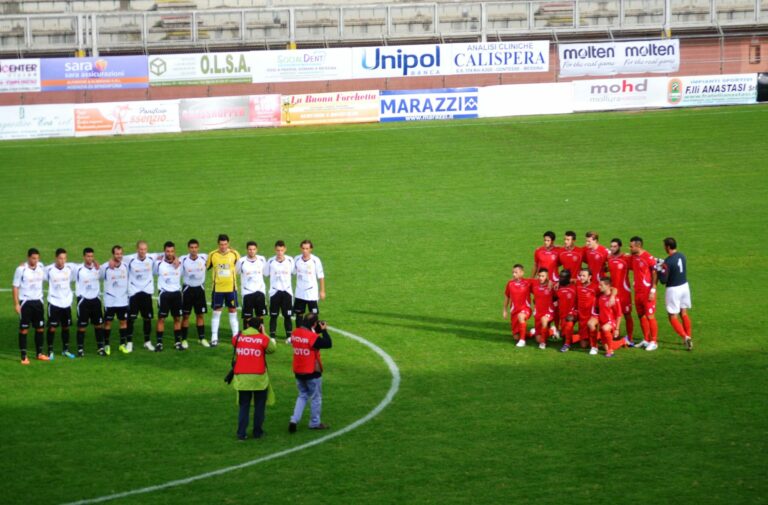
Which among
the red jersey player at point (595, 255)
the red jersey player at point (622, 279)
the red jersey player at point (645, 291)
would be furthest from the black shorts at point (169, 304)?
the red jersey player at point (645, 291)

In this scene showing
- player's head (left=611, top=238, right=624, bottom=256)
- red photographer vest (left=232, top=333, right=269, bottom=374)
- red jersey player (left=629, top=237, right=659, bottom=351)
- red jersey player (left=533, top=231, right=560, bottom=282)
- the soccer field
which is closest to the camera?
the soccer field

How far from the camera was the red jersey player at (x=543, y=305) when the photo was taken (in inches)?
773

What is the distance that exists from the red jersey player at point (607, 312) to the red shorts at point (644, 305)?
56 cm

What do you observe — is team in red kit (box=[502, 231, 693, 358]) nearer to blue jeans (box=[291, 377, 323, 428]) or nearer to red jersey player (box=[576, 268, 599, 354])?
red jersey player (box=[576, 268, 599, 354])

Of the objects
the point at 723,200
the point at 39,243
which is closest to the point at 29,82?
the point at 39,243

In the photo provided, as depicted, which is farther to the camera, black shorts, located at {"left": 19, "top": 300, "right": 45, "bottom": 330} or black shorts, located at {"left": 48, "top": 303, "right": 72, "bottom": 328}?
black shorts, located at {"left": 48, "top": 303, "right": 72, "bottom": 328}

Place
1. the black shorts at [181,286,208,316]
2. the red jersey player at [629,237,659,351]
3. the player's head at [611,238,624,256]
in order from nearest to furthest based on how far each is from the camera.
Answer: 1. the red jersey player at [629,237,659,351]
2. the player's head at [611,238,624,256]
3. the black shorts at [181,286,208,316]

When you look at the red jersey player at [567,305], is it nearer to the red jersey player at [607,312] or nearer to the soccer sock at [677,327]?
→ the red jersey player at [607,312]

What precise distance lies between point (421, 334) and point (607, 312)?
3.87m

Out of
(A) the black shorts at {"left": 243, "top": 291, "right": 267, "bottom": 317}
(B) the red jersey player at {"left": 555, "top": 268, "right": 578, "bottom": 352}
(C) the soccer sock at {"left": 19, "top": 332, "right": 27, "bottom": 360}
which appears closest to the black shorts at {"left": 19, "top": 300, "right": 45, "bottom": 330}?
(C) the soccer sock at {"left": 19, "top": 332, "right": 27, "bottom": 360}

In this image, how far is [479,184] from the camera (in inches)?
1427

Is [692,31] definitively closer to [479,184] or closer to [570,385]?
[479,184]

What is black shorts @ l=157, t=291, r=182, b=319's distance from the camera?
20.2m

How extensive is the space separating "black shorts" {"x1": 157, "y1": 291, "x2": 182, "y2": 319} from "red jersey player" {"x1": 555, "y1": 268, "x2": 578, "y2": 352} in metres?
7.25
